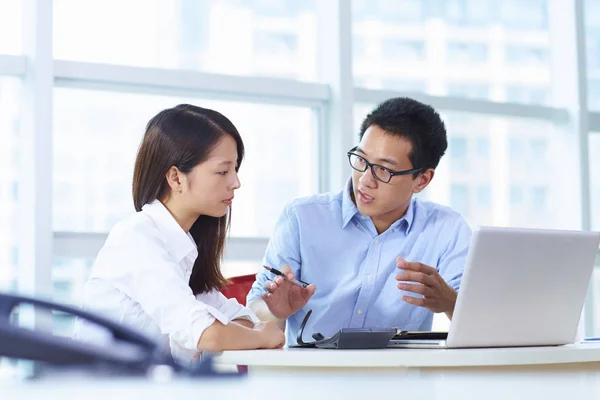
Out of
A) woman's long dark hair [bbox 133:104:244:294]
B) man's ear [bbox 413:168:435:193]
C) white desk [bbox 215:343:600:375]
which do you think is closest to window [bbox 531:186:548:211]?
man's ear [bbox 413:168:435:193]

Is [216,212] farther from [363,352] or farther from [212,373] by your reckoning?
[212,373]

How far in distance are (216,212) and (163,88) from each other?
188 centimetres

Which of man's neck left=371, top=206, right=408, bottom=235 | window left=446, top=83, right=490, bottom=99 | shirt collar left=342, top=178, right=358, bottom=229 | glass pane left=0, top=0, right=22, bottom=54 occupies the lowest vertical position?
man's neck left=371, top=206, right=408, bottom=235

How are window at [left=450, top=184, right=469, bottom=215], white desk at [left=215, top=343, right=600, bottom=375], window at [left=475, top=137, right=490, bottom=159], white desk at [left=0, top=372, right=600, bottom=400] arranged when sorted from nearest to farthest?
1. white desk at [left=0, top=372, right=600, bottom=400]
2. white desk at [left=215, top=343, right=600, bottom=375]
3. window at [left=450, top=184, right=469, bottom=215]
4. window at [left=475, top=137, right=490, bottom=159]

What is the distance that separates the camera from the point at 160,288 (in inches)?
63.7

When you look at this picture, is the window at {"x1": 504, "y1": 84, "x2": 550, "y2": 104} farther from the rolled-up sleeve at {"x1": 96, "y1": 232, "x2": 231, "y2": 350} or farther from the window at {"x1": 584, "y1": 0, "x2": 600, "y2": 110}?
the rolled-up sleeve at {"x1": 96, "y1": 232, "x2": 231, "y2": 350}

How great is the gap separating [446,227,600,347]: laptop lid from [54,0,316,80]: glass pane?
2464mm

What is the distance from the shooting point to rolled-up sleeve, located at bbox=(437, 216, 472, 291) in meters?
2.36

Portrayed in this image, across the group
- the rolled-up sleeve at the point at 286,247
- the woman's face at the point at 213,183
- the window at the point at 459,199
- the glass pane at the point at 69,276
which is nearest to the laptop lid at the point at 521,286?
the woman's face at the point at 213,183

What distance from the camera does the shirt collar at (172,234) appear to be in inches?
71.2

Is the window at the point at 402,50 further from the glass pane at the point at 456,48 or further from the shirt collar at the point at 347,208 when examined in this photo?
the shirt collar at the point at 347,208

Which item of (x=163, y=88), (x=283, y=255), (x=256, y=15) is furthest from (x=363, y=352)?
(x=256, y=15)

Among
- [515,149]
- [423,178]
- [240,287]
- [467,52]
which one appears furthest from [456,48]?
[240,287]

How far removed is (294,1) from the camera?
161 inches
